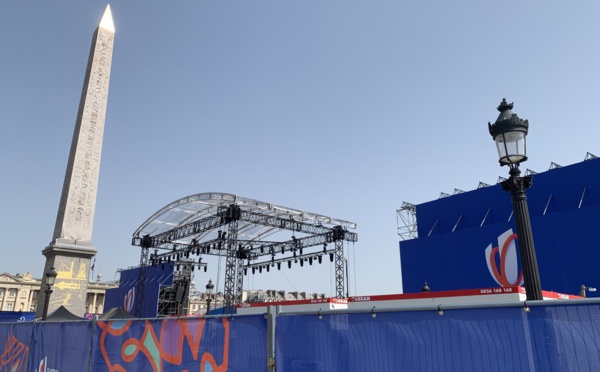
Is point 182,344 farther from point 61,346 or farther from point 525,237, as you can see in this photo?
point 525,237

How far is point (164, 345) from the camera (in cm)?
612

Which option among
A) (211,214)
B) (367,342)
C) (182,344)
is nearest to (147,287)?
(211,214)

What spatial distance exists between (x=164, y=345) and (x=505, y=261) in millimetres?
27468

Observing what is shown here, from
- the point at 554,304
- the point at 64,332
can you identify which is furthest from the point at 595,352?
the point at 64,332

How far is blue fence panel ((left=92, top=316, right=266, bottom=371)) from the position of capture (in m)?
5.15

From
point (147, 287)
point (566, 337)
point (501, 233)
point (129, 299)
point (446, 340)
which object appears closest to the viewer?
point (566, 337)

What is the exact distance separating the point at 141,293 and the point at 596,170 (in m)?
38.7

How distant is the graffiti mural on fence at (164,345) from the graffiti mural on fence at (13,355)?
141 inches

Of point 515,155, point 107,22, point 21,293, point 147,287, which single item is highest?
point 107,22

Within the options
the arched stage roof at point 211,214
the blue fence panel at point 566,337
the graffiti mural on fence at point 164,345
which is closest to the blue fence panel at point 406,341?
the blue fence panel at point 566,337

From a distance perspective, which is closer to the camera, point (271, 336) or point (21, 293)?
point (271, 336)

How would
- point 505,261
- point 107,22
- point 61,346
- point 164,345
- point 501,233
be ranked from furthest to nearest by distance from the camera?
point 501,233
point 505,261
point 107,22
point 61,346
point 164,345

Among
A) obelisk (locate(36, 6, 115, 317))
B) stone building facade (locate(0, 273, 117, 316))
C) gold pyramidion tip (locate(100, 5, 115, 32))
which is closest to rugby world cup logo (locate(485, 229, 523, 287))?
obelisk (locate(36, 6, 115, 317))

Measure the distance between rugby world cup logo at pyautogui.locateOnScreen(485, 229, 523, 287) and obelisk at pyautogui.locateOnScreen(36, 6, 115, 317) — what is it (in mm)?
24746
